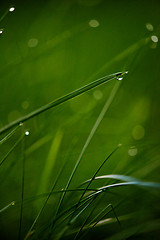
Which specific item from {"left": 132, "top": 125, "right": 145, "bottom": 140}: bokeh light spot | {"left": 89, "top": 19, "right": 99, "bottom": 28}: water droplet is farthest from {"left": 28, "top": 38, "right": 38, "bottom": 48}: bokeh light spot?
{"left": 132, "top": 125, "right": 145, "bottom": 140}: bokeh light spot

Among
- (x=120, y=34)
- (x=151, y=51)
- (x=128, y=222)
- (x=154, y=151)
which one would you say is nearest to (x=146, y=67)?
(x=151, y=51)

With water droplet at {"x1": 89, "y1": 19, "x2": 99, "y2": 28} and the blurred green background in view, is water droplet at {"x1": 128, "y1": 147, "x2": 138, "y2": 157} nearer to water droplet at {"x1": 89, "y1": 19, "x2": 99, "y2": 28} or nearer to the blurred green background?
the blurred green background

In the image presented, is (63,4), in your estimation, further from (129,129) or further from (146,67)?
(129,129)

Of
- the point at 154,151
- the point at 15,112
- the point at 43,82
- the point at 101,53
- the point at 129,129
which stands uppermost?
the point at 101,53

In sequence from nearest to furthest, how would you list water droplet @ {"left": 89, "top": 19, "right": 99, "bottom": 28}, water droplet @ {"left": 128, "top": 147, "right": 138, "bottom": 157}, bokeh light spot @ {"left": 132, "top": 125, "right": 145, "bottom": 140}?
water droplet @ {"left": 128, "top": 147, "right": 138, "bottom": 157} → bokeh light spot @ {"left": 132, "top": 125, "right": 145, "bottom": 140} → water droplet @ {"left": 89, "top": 19, "right": 99, "bottom": 28}

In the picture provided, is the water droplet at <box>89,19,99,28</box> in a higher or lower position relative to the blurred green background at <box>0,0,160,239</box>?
higher

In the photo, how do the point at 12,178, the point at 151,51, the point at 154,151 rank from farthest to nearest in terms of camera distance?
the point at 151,51 → the point at 12,178 → the point at 154,151

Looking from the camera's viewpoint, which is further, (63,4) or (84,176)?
(63,4)

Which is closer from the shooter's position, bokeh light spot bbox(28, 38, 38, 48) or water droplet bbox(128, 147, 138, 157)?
water droplet bbox(128, 147, 138, 157)

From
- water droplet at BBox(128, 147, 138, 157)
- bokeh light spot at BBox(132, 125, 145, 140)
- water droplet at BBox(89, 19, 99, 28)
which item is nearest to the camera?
water droplet at BBox(128, 147, 138, 157)
